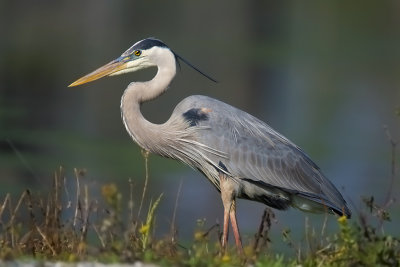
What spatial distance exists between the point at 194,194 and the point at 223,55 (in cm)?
1276

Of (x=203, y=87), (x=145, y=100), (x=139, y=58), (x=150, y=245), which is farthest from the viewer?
(x=203, y=87)

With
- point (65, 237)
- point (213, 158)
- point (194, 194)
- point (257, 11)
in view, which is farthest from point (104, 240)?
point (257, 11)

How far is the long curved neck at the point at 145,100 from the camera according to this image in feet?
20.8

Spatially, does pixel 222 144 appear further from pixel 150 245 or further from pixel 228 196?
pixel 150 245

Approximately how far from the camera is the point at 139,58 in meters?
6.50

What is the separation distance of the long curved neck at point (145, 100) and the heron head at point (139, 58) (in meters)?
0.05

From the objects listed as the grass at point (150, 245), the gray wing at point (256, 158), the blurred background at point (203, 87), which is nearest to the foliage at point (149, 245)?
the grass at point (150, 245)

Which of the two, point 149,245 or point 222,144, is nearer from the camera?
point 149,245

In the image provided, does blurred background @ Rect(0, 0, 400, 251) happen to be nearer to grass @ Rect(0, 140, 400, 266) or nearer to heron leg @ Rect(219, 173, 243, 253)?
grass @ Rect(0, 140, 400, 266)

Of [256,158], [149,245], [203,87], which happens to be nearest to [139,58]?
[256,158]

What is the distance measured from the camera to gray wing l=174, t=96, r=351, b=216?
639 centimetres

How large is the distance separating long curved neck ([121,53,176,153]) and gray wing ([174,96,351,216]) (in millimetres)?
240

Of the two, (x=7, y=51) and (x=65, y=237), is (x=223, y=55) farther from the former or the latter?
(x=65, y=237)

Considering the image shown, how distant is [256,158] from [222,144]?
257 millimetres
